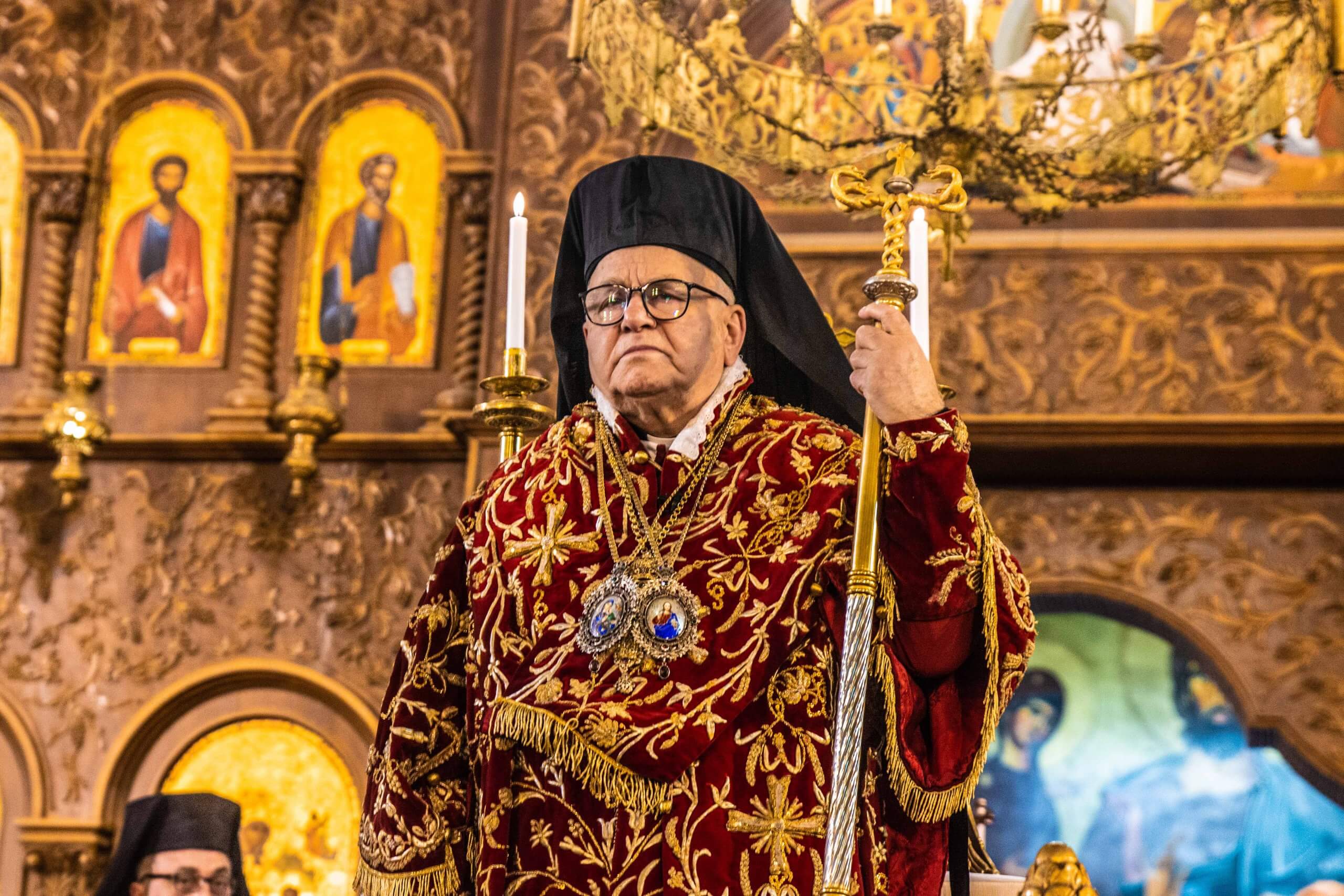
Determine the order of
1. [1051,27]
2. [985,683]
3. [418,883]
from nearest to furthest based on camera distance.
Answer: [985,683] < [418,883] < [1051,27]

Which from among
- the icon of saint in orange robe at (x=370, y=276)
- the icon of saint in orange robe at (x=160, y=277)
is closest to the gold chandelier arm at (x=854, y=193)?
the icon of saint in orange robe at (x=370, y=276)

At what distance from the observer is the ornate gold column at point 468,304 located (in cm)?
704

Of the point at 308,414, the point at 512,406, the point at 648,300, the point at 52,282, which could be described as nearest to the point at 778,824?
the point at 648,300

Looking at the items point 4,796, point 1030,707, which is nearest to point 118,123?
point 4,796

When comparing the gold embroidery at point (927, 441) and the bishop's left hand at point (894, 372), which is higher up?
the bishop's left hand at point (894, 372)

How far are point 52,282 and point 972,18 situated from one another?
13.9 feet

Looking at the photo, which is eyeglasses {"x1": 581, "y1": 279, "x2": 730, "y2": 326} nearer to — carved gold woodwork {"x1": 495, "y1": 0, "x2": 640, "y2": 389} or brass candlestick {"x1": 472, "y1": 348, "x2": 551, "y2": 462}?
brass candlestick {"x1": 472, "y1": 348, "x2": 551, "y2": 462}

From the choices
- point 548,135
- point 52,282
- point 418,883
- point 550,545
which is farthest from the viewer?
point 52,282

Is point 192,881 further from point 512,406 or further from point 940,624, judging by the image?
point 940,624

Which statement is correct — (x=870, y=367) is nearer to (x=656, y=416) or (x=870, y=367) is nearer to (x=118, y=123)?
(x=656, y=416)

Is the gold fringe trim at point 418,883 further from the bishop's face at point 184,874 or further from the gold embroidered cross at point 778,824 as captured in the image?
the bishop's face at point 184,874

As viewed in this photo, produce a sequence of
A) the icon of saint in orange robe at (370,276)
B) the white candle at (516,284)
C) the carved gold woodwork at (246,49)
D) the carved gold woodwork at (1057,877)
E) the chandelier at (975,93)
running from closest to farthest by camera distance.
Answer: the carved gold woodwork at (1057,877), the white candle at (516,284), the chandelier at (975,93), the icon of saint in orange robe at (370,276), the carved gold woodwork at (246,49)

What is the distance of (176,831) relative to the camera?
516 cm

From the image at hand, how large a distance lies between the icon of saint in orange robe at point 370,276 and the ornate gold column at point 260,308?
0.19m
